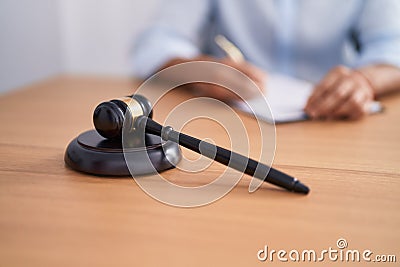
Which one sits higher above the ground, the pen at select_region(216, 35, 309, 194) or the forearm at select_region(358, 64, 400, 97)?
the forearm at select_region(358, 64, 400, 97)

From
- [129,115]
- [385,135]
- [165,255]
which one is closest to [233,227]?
[165,255]

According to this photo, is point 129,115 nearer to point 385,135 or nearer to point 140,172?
point 140,172

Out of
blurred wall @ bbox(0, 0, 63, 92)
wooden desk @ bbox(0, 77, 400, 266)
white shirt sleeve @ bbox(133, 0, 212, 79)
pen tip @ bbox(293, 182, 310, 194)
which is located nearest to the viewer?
wooden desk @ bbox(0, 77, 400, 266)

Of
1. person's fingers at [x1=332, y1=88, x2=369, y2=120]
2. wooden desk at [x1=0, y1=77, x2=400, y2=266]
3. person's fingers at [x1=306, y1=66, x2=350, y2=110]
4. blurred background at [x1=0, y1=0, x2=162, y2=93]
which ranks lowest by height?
wooden desk at [x1=0, y1=77, x2=400, y2=266]

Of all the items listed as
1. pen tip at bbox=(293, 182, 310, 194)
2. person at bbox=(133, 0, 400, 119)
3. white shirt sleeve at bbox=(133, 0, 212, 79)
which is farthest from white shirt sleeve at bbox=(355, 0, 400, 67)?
pen tip at bbox=(293, 182, 310, 194)

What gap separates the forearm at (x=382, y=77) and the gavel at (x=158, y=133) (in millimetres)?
559

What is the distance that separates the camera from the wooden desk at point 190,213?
37cm

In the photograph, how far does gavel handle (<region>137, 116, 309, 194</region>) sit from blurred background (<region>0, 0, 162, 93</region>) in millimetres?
1232

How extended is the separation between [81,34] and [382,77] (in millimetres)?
1277

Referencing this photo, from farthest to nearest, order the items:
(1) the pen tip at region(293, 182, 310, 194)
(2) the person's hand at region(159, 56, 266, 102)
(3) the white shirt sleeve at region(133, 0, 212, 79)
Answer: (3) the white shirt sleeve at region(133, 0, 212, 79)
(2) the person's hand at region(159, 56, 266, 102)
(1) the pen tip at region(293, 182, 310, 194)

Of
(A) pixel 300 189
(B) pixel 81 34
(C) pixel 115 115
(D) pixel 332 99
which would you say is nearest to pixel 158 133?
(C) pixel 115 115

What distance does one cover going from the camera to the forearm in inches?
38.7

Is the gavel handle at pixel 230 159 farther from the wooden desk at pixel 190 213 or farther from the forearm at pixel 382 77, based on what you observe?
the forearm at pixel 382 77

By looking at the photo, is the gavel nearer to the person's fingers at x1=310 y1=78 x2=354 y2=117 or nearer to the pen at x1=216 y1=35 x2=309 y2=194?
the pen at x1=216 y1=35 x2=309 y2=194
